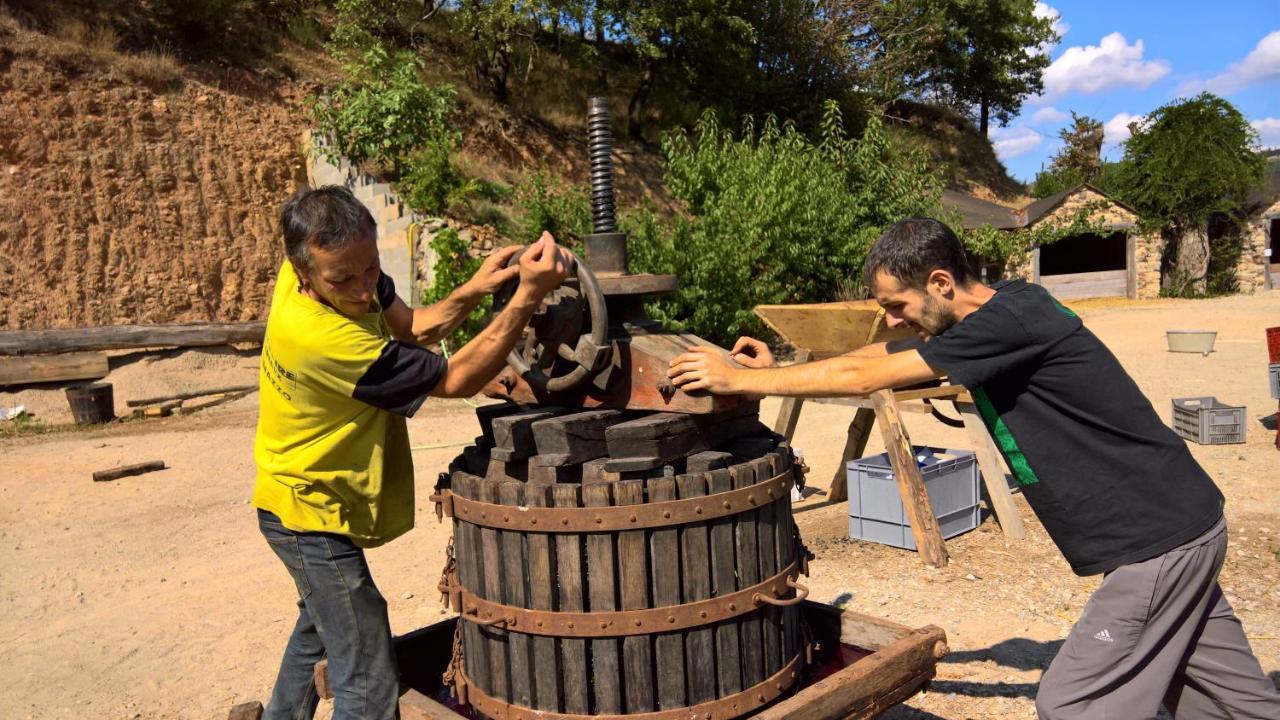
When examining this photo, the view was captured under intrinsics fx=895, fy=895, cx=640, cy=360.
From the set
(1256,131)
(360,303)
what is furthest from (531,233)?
(1256,131)

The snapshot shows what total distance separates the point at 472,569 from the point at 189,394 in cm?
1045

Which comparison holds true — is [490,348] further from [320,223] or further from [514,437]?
[320,223]

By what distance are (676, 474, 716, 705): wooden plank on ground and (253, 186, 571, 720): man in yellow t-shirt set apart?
637mm

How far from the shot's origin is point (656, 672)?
96.3 inches

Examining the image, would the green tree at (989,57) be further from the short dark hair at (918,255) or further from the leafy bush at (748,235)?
the short dark hair at (918,255)

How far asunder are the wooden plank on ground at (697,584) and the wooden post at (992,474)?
347cm

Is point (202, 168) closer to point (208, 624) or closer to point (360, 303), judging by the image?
point (208, 624)

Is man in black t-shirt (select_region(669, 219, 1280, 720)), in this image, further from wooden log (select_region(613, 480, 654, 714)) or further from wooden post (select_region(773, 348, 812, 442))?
wooden post (select_region(773, 348, 812, 442))

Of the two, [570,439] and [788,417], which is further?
[788,417]

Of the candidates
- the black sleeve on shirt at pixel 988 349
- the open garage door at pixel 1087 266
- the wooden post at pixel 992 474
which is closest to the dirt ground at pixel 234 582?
the wooden post at pixel 992 474

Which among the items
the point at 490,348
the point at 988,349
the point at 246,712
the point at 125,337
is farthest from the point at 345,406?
the point at 125,337

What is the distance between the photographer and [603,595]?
2391mm

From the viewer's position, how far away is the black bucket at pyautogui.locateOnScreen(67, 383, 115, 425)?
10.2 meters

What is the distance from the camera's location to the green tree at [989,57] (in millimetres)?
32562
